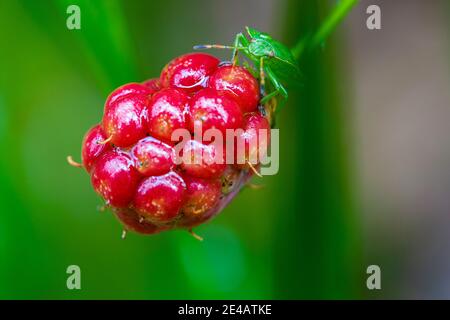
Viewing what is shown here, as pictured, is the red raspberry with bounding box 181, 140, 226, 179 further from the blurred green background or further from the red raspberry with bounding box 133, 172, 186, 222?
the blurred green background

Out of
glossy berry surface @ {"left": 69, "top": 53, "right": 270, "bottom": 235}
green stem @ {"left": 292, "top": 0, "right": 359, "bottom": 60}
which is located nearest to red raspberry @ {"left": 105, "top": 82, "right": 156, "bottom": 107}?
glossy berry surface @ {"left": 69, "top": 53, "right": 270, "bottom": 235}

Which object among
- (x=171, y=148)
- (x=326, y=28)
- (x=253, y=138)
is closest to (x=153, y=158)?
(x=171, y=148)

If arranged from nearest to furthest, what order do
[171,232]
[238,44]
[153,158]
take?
[153,158] → [238,44] → [171,232]

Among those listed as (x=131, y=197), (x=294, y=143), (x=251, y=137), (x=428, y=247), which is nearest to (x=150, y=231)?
(x=131, y=197)

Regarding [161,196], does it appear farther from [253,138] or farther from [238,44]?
[238,44]

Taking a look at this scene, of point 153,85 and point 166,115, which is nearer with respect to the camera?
point 166,115

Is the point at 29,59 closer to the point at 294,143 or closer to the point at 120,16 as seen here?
the point at 120,16
